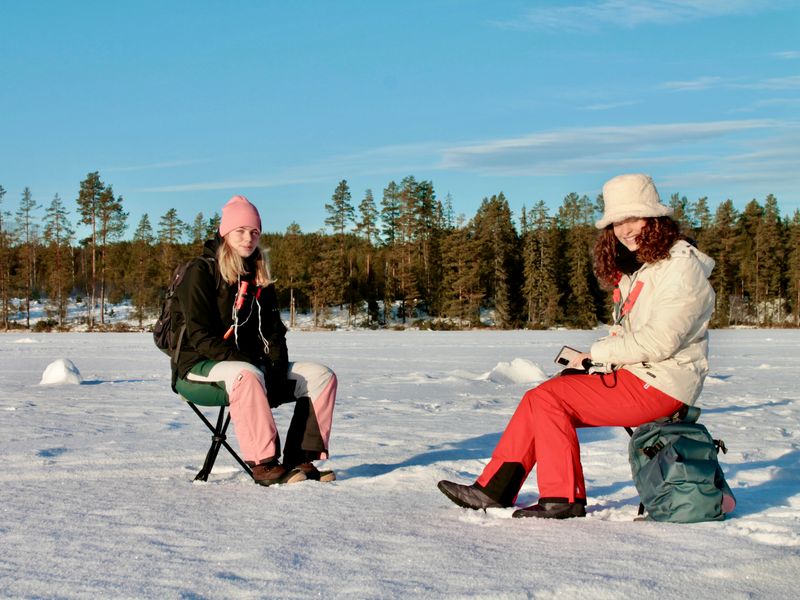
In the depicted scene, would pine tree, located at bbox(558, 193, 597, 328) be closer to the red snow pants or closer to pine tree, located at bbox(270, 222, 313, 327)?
pine tree, located at bbox(270, 222, 313, 327)

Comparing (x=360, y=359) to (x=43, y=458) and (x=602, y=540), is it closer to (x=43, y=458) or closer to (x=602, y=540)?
(x=43, y=458)

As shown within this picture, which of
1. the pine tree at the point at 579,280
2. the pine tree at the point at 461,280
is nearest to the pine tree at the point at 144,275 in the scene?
the pine tree at the point at 461,280

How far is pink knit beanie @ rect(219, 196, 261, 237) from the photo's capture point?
15.9ft

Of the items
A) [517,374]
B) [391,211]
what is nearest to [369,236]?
[391,211]

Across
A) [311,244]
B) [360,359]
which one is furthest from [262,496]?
[311,244]

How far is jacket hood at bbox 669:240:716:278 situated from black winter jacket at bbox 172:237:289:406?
7.32 feet

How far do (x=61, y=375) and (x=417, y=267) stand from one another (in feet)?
181

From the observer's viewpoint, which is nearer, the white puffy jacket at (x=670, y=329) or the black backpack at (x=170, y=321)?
the white puffy jacket at (x=670, y=329)

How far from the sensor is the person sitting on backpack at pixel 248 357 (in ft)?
15.0

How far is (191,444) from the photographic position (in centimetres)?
618

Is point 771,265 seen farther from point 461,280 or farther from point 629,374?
point 629,374

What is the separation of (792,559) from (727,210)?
75.6 metres

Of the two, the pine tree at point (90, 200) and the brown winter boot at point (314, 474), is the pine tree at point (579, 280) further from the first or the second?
the brown winter boot at point (314, 474)

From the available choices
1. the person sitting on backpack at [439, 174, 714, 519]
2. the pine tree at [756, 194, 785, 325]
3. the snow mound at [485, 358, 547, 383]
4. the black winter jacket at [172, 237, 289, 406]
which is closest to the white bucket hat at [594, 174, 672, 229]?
the person sitting on backpack at [439, 174, 714, 519]
